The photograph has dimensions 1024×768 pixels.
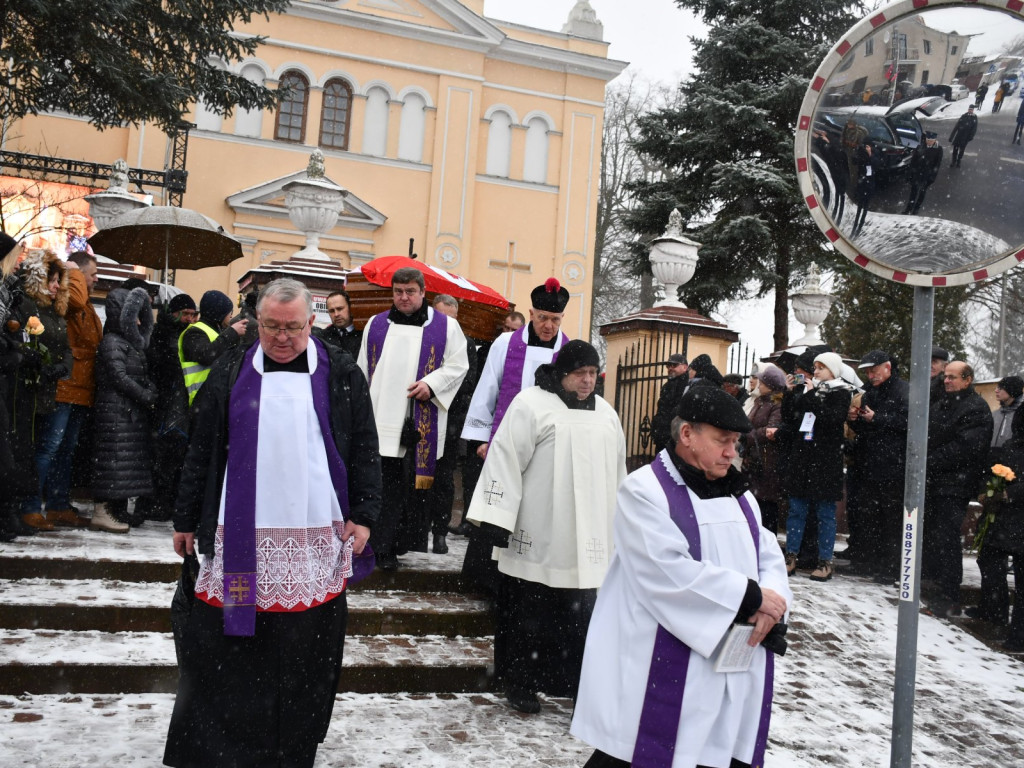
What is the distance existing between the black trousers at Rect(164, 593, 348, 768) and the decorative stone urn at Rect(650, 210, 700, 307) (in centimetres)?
907

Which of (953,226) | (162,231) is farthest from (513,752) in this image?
(162,231)

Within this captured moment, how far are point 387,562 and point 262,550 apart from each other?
9.52 ft

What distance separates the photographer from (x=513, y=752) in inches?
191

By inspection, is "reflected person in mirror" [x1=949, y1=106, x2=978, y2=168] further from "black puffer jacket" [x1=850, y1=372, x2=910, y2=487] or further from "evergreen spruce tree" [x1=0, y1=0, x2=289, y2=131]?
"evergreen spruce tree" [x1=0, y1=0, x2=289, y2=131]

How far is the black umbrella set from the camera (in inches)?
384

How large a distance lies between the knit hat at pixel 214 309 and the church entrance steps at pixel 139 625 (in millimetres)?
1656

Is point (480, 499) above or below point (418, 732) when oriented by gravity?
above

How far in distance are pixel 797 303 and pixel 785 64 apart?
9.69 meters

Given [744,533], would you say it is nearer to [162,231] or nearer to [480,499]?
[480,499]

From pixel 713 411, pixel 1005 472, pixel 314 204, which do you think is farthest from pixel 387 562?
pixel 314 204

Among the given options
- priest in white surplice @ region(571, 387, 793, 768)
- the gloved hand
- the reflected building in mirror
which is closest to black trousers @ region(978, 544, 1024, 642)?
the gloved hand

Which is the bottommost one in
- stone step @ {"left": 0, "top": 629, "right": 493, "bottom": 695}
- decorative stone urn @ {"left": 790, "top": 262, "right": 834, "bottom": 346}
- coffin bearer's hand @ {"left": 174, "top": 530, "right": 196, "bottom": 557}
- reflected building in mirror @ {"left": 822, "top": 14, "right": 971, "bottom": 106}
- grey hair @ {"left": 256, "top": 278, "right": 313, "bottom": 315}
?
stone step @ {"left": 0, "top": 629, "right": 493, "bottom": 695}

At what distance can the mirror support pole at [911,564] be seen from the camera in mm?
3092

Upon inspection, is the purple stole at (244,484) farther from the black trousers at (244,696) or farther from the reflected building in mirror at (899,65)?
the reflected building in mirror at (899,65)
